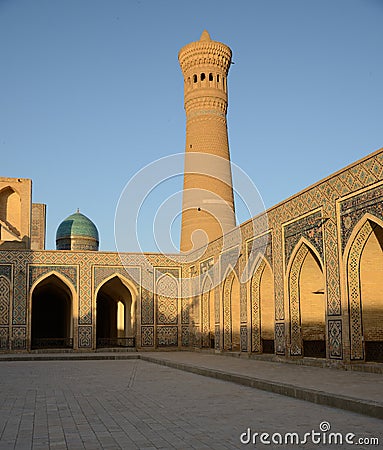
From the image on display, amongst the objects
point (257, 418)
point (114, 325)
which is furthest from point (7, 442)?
point (114, 325)

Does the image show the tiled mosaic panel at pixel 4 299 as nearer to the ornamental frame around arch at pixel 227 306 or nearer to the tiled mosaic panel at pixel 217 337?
the tiled mosaic panel at pixel 217 337

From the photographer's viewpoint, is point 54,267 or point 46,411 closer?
point 46,411

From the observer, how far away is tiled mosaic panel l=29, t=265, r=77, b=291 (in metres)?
16.9

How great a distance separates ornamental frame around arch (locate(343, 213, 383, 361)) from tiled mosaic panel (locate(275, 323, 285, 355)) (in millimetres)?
2411

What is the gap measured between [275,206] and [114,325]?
1201 centimetres

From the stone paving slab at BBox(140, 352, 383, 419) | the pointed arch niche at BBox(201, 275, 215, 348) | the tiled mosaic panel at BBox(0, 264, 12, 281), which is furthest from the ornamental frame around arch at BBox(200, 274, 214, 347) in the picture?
the stone paving slab at BBox(140, 352, 383, 419)

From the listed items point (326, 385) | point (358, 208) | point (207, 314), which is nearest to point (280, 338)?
point (358, 208)

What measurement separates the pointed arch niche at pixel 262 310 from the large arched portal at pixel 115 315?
5957 millimetres

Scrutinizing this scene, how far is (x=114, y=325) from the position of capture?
22688mm

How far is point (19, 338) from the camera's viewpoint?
16688 millimetres

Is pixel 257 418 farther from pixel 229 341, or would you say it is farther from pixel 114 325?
pixel 114 325

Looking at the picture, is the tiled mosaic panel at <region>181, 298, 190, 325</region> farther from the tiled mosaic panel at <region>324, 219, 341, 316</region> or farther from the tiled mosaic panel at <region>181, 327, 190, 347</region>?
the tiled mosaic panel at <region>324, 219, 341, 316</region>

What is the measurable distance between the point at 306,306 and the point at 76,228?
17.4 meters

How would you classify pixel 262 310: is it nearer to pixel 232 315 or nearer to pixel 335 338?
pixel 232 315
